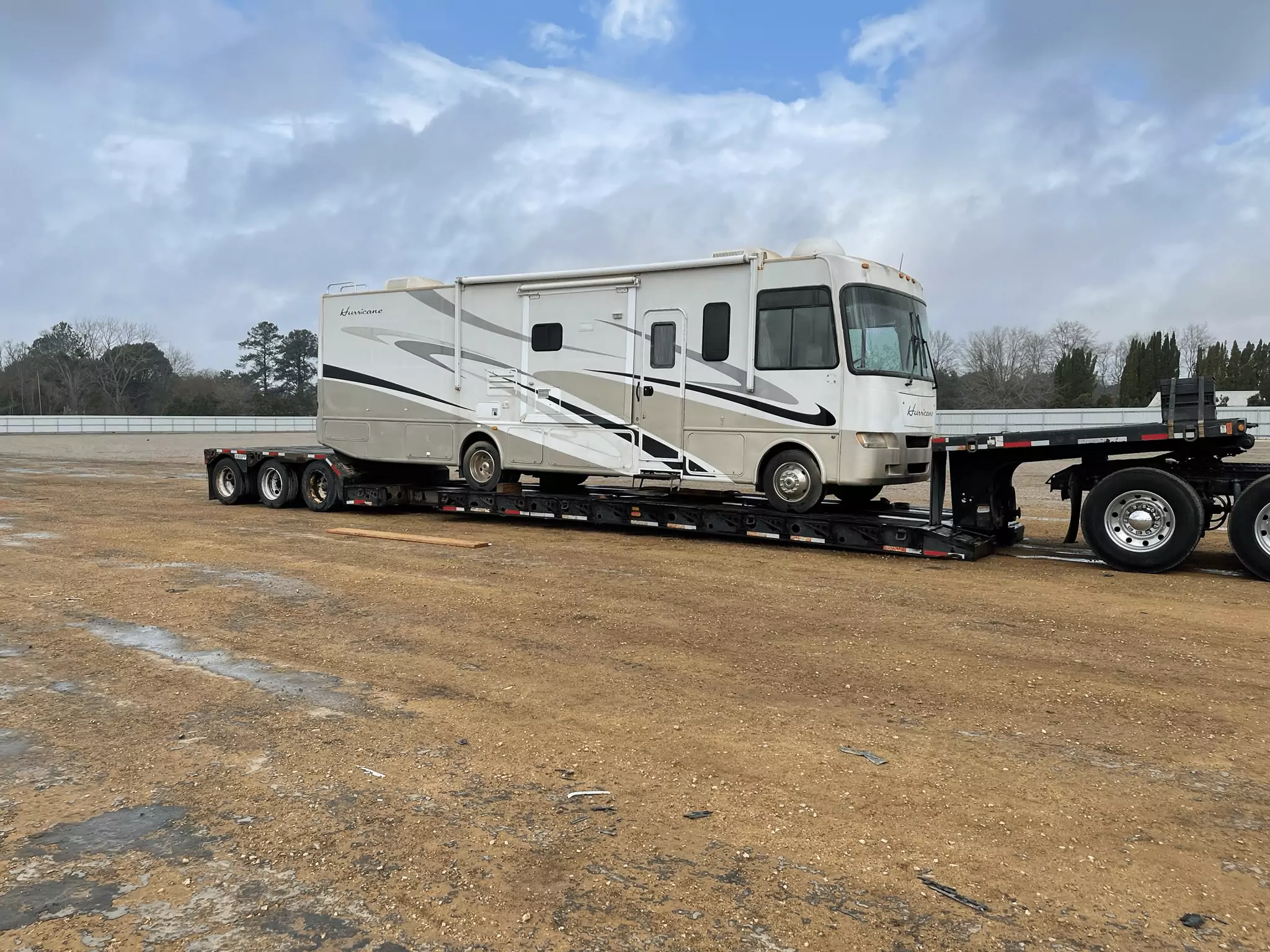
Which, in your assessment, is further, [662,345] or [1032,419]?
[1032,419]

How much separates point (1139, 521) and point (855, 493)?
322cm

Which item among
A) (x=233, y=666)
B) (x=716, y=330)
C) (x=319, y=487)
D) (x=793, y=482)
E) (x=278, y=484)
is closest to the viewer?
(x=233, y=666)

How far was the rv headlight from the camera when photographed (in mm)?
10539

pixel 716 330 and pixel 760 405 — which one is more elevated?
pixel 716 330

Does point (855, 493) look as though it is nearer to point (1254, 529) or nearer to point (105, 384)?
point (1254, 529)

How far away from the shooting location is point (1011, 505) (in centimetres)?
1141

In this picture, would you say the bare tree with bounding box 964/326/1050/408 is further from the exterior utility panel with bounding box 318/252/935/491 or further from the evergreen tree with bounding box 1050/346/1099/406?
the exterior utility panel with bounding box 318/252/935/491

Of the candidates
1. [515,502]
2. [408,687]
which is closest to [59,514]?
[515,502]

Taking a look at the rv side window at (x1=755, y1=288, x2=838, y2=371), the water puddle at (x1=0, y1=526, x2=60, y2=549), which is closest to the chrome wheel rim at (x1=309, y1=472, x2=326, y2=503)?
the water puddle at (x1=0, y1=526, x2=60, y2=549)

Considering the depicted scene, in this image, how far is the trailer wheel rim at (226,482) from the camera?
1644 centimetres

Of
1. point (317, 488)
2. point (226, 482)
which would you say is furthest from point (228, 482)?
point (317, 488)

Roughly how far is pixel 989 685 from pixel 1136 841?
201 cm

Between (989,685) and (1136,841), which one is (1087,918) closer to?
(1136,841)

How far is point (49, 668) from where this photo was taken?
602 centimetres
